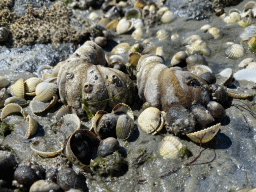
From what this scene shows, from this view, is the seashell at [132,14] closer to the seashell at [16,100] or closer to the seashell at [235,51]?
the seashell at [235,51]

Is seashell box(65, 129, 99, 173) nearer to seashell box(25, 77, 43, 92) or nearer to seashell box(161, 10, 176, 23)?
seashell box(25, 77, 43, 92)

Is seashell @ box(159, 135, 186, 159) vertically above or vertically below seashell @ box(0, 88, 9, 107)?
below

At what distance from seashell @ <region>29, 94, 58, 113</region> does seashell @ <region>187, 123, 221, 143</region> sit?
314 centimetres

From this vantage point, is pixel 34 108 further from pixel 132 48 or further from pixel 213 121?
pixel 213 121

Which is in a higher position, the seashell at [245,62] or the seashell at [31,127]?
the seashell at [31,127]

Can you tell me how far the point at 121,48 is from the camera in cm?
701

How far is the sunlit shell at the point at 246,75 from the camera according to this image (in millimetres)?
5051

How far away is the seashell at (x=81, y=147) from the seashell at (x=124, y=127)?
45cm

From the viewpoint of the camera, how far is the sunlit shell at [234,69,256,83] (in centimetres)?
505

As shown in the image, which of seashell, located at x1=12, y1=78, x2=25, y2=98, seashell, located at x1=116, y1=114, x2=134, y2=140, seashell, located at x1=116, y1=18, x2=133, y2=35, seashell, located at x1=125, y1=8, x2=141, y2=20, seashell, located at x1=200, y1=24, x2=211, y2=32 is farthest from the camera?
seashell, located at x1=125, y1=8, x2=141, y2=20

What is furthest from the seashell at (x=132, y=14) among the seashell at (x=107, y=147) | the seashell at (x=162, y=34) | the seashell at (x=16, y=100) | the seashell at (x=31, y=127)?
the seashell at (x=107, y=147)

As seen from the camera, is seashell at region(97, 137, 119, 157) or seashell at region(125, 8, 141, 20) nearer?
seashell at region(97, 137, 119, 157)

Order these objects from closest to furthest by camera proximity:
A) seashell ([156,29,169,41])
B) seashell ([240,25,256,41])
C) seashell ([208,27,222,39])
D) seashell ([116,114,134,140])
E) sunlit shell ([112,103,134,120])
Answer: seashell ([116,114,134,140]) → sunlit shell ([112,103,134,120]) → seashell ([240,25,256,41]) → seashell ([208,27,222,39]) → seashell ([156,29,169,41])

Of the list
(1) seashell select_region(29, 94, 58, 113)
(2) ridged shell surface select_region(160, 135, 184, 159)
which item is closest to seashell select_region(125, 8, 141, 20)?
(1) seashell select_region(29, 94, 58, 113)
